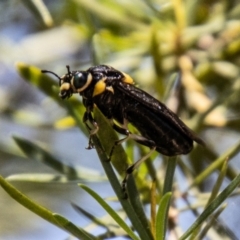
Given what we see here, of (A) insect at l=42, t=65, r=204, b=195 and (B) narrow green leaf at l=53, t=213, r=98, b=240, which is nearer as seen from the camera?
(B) narrow green leaf at l=53, t=213, r=98, b=240

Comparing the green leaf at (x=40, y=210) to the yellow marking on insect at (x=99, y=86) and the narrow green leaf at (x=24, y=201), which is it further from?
the yellow marking on insect at (x=99, y=86)

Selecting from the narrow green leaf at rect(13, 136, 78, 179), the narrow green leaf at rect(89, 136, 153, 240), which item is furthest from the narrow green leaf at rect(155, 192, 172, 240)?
the narrow green leaf at rect(13, 136, 78, 179)

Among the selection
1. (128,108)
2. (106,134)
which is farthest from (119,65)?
(106,134)

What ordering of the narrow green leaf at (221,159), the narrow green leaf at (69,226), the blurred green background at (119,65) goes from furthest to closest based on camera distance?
1. the blurred green background at (119,65)
2. the narrow green leaf at (221,159)
3. the narrow green leaf at (69,226)

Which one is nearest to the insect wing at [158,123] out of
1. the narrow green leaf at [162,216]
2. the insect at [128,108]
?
the insect at [128,108]

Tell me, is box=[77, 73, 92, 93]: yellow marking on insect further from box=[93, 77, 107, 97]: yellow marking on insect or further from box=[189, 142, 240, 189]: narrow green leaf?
box=[189, 142, 240, 189]: narrow green leaf
